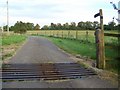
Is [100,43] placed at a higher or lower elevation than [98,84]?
higher

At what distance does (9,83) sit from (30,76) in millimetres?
1395

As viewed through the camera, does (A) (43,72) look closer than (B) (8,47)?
Yes

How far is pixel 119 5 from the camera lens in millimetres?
10156

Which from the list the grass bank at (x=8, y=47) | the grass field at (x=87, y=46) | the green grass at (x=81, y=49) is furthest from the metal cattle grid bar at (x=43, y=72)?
the green grass at (x=81, y=49)

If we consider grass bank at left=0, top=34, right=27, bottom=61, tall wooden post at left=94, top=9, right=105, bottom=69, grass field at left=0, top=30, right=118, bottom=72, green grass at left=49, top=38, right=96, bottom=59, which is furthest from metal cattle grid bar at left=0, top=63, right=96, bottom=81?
green grass at left=49, top=38, right=96, bottom=59

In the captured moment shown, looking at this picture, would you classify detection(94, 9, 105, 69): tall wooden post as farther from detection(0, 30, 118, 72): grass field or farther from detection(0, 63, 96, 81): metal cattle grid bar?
detection(0, 63, 96, 81): metal cattle grid bar

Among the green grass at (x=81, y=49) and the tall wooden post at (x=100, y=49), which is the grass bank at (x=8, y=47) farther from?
the tall wooden post at (x=100, y=49)

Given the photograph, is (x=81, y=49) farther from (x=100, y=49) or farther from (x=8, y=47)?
(x=100, y=49)

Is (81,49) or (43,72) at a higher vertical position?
(81,49)

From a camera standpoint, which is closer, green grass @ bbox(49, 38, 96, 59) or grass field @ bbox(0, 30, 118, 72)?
grass field @ bbox(0, 30, 118, 72)

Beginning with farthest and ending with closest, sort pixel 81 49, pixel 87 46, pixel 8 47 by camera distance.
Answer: pixel 8 47 → pixel 87 46 → pixel 81 49

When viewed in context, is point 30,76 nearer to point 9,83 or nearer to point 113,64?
point 9,83

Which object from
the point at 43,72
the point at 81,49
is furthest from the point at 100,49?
the point at 81,49

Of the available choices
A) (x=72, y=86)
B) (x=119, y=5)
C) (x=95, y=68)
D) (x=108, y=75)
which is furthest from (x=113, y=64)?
(x=72, y=86)
